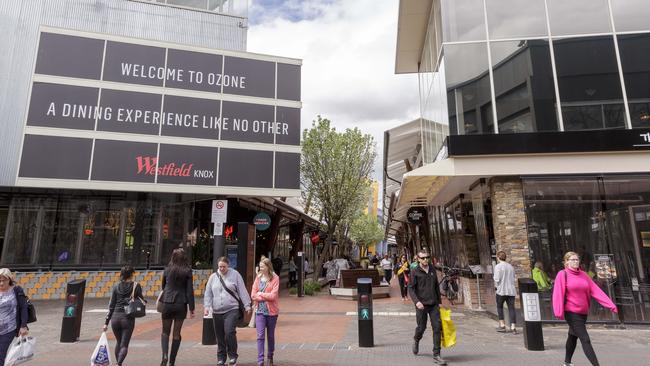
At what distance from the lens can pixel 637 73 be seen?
11.0 metres

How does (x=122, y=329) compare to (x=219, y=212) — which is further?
(x=219, y=212)

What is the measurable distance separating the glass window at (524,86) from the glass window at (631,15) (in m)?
2.16

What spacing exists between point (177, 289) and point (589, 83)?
11.6 meters

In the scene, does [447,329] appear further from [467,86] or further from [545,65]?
[545,65]

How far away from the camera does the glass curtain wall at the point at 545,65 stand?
10852mm

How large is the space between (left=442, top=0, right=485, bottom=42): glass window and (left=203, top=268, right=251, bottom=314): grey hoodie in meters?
9.71

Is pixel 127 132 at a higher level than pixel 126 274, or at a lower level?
higher

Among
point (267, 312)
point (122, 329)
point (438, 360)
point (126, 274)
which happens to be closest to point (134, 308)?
point (122, 329)

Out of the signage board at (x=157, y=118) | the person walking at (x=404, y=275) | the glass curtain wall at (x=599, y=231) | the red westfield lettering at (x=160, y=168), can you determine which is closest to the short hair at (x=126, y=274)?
the signage board at (x=157, y=118)

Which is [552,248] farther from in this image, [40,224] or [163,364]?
[40,224]

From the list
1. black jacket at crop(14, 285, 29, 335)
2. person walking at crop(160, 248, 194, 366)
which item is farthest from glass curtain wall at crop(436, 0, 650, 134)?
black jacket at crop(14, 285, 29, 335)

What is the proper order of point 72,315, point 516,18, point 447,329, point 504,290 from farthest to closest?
point 516,18
point 504,290
point 72,315
point 447,329

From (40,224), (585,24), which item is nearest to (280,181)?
(40,224)

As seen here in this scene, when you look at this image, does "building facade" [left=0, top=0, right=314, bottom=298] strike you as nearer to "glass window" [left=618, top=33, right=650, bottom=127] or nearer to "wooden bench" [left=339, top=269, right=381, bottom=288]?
"wooden bench" [left=339, top=269, right=381, bottom=288]
